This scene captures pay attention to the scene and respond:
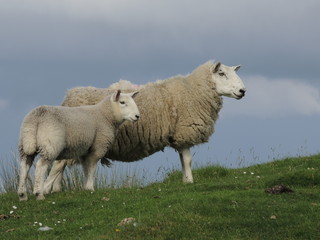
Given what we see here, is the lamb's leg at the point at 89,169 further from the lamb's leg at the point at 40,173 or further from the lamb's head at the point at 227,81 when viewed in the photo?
the lamb's head at the point at 227,81

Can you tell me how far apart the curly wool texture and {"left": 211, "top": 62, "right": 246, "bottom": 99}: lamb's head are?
0.19 metres

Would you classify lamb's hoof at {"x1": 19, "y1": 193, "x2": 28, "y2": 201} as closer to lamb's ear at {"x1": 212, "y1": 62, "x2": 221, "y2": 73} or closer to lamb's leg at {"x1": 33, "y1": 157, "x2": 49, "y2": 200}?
lamb's leg at {"x1": 33, "y1": 157, "x2": 49, "y2": 200}

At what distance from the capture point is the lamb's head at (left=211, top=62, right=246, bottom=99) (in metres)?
16.7

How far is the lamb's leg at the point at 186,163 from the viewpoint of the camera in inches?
639

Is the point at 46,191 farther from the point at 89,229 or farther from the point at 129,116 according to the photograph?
the point at 89,229

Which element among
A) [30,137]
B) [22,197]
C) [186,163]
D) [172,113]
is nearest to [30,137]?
[30,137]

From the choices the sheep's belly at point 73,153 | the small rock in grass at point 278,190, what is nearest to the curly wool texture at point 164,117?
the sheep's belly at point 73,153

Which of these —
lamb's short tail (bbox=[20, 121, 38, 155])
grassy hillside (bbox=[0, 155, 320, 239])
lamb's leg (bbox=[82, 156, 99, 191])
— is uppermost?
lamb's short tail (bbox=[20, 121, 38, 155])

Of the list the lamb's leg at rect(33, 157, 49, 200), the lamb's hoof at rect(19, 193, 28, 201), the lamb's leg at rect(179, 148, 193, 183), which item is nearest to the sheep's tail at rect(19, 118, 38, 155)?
the lamb's leg at rect(33, 157, 49, 200)

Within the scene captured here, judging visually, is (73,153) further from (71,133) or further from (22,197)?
(22,197)

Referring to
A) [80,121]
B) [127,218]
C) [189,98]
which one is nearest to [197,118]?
[189,98]

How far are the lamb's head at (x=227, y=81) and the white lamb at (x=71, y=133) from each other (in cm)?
238

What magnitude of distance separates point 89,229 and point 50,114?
367cm

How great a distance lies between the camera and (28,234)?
11.0m
